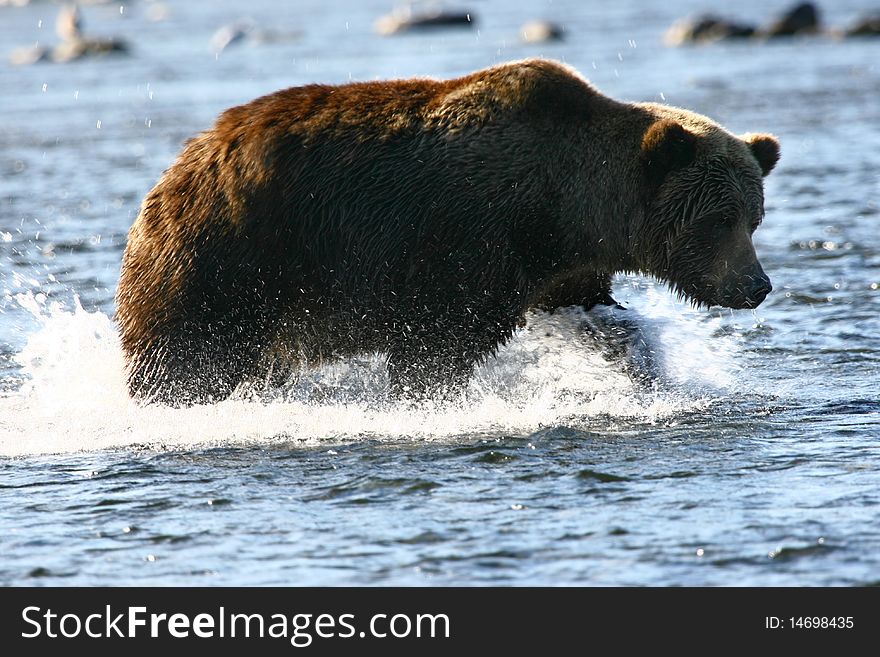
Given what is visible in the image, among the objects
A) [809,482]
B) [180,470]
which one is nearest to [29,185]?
[180,470]

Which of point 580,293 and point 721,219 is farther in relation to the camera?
point 580,293

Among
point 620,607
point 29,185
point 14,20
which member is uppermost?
point 14,20

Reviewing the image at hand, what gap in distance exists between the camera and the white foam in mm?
7312

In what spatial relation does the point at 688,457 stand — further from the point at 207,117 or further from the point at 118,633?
the point at 207,117

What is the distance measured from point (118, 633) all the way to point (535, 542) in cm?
156

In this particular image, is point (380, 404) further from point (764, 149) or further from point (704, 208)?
point (764, 149)

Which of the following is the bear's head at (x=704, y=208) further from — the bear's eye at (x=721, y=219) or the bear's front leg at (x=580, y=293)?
the bear's front leg at (x=580, y=293)

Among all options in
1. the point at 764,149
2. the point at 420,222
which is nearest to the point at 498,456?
the point at 420,222

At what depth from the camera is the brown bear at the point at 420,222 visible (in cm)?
723

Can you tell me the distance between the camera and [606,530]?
571cm

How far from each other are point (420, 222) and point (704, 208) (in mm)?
1376

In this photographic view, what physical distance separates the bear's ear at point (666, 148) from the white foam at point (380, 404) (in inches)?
38.4

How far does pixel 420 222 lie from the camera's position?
7.23 meters

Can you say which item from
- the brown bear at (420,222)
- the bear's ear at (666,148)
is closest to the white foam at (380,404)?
the brown bear at (420,222)
